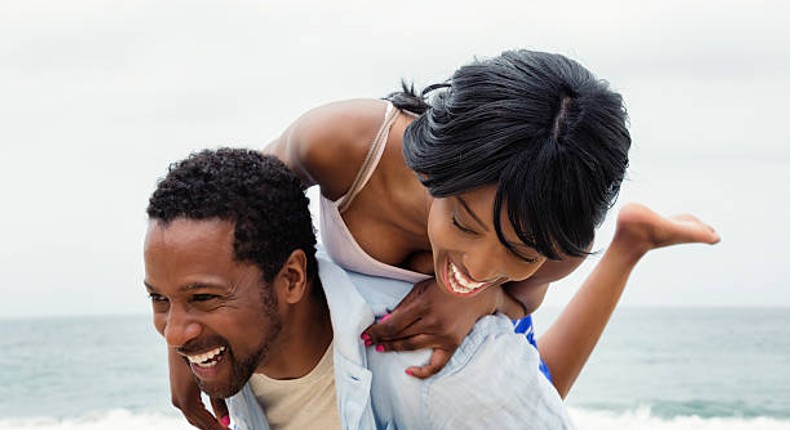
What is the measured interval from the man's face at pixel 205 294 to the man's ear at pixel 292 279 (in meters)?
0.04

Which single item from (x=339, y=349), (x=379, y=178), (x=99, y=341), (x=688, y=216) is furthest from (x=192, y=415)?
(x=99, y=341)

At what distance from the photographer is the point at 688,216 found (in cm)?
364

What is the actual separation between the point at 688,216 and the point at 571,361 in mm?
720

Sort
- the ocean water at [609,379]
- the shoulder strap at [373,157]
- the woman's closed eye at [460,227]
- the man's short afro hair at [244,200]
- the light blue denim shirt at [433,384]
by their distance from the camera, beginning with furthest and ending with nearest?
the ocean water at [609,379], the shoulder strap at [373,157], the light blue denim shirt at [433,384], the man's short afro hair at [244,200], the woman's closed eye at [460,227]

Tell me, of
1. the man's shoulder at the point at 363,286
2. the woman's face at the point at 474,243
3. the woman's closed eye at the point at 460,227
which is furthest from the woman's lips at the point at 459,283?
the man's shoulder at the point at 363,286

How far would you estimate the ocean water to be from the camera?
32.2 feet

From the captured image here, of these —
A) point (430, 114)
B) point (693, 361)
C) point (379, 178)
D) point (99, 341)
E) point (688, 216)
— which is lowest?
point (99, 341)

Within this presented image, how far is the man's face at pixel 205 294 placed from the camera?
7.04 ft

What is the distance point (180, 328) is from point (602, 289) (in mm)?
1673

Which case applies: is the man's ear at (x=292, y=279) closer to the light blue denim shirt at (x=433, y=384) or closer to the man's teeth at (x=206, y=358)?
the light blue denim shirt at (x=433, y=384)

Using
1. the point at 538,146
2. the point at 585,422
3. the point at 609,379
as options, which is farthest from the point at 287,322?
the point at 609,379

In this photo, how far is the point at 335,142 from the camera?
7.88 feet

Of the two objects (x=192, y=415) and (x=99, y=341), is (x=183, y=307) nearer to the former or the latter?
(x=192, y=415)

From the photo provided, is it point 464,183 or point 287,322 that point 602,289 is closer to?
point 287,322
